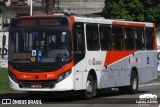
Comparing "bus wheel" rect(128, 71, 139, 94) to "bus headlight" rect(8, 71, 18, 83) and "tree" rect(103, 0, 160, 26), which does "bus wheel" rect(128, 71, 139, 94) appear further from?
"tree" rect(103, 0, 160, 26)

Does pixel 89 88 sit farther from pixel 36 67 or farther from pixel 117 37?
pixel 117 37

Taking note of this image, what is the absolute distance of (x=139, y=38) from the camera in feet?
95.8

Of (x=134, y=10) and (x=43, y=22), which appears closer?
(x=43, y=22)

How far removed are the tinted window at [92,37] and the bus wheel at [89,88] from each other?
3.76 ft

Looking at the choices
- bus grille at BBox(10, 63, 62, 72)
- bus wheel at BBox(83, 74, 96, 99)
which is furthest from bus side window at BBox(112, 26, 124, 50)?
bus grille at BBox(10, 63, 62, 72)

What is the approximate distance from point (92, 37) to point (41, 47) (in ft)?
8.27

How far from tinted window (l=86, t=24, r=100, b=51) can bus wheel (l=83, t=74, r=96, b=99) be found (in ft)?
3.76

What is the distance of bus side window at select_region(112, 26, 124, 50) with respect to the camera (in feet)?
87.0

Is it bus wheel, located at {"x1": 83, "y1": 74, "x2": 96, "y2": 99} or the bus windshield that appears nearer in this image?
the bus windshield

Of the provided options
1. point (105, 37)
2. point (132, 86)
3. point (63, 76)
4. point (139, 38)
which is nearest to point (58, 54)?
point (63, 76)

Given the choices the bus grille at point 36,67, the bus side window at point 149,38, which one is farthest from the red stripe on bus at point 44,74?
the bus side window at point 149,38

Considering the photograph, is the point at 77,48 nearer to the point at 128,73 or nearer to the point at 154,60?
the point at 128,73

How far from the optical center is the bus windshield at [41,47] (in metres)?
22.5

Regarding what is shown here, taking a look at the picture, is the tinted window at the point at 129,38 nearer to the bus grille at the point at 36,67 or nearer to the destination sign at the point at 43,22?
the destination sign at the point at 43,22
